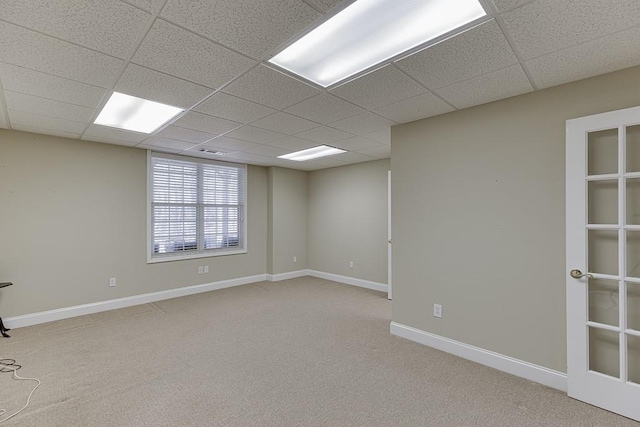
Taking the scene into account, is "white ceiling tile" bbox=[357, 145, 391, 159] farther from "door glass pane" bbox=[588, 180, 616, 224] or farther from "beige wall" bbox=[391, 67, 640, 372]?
"door glass pane" bbox=[588, 180, 616, 224]

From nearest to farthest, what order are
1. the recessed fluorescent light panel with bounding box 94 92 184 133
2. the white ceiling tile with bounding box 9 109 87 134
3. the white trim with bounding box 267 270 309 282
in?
the recessed fluorescent light panel with bounding box 94 92 184 133 → the white ceiling tile with bounding box 9 109 87 134 → the white trim with bounding box 267 270 309 282

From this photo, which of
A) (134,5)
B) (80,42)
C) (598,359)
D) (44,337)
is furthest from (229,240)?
(598,359)

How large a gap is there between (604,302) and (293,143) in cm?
352

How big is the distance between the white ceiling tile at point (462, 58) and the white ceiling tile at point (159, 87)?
5.32ft

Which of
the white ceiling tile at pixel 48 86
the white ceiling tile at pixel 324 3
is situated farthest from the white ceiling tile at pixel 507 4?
the white ceiling tile at pixel 48 86

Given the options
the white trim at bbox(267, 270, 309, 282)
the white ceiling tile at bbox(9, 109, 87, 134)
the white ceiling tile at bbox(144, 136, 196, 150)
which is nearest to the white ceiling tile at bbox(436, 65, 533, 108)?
the white ceiling tile at bbox(144, 136, 196, 150)

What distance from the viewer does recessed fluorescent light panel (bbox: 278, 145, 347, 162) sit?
4453 millimetres

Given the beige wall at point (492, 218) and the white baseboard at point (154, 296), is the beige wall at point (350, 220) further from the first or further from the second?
the beige wall at point (492, 218)

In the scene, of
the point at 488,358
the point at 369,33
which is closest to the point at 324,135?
the point at 369,33

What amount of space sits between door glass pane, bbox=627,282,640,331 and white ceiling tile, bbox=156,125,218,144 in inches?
163

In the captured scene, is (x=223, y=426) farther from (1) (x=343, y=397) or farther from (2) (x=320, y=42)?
(2) (x=320, y=42)

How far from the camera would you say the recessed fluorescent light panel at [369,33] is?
150 cm

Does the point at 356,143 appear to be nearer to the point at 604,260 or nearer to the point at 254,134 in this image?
the point at 254,134

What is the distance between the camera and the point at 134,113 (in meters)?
3.01
